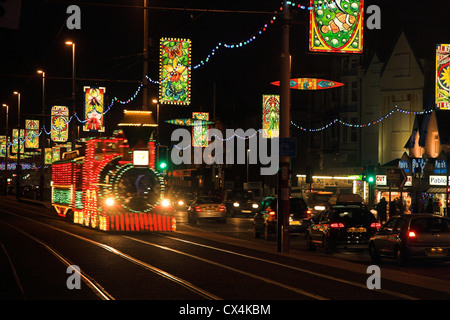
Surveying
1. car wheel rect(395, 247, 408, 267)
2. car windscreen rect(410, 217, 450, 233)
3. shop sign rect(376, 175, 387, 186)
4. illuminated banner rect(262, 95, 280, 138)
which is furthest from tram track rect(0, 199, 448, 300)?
shop sign rect(376, 175, 387, 186)

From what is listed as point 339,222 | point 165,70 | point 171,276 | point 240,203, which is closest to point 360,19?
point 339,222

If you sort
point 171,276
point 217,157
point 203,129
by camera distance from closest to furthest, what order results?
point 171,276 → point 203,129 → point 217,157

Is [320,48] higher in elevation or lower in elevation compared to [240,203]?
higher

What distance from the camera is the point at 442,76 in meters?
34.7

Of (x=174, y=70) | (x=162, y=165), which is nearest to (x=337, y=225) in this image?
(x=162, y=165)

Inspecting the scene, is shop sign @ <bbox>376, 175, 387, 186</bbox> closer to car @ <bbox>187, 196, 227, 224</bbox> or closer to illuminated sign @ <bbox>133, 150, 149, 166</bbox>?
car @ <bbox>187, 196, 227, 224</bbox>

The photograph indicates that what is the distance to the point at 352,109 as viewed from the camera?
61.1m

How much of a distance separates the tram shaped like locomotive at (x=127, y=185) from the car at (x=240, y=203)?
20.0 metres

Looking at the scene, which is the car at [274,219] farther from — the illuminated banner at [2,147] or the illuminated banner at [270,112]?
the illuminated banner at [2,147]

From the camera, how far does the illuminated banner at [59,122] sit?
5547 centimetres

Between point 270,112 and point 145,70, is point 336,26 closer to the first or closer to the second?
point 145,70

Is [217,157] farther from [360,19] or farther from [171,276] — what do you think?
[171,276]

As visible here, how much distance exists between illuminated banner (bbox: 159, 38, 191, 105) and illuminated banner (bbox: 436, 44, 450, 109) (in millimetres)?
12053
